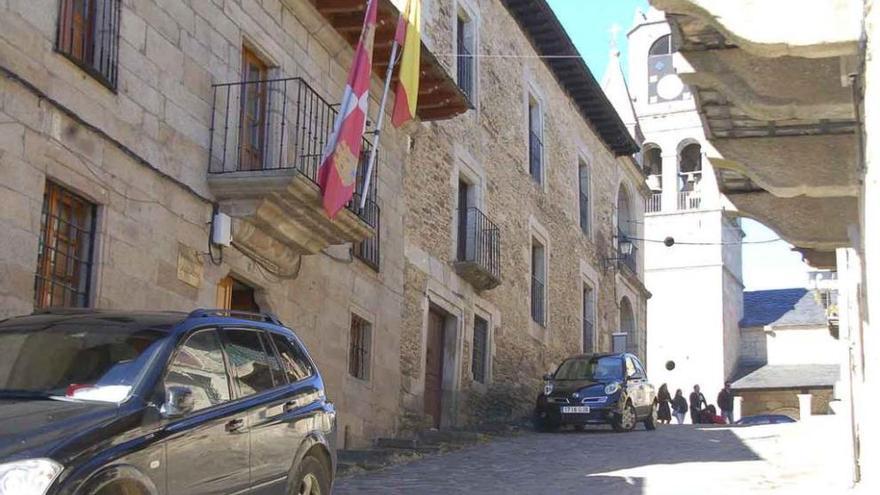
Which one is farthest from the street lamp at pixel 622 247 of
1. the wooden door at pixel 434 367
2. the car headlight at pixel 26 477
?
the car headlight at pixel 26 477

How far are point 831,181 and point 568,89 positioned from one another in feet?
68.1

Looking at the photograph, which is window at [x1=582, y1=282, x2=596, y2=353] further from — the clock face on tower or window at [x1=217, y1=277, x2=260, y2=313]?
the clock face on tower

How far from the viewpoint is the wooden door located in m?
20.0

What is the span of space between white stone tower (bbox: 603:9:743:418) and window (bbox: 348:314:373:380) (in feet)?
115

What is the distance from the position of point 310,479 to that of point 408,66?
847 cm

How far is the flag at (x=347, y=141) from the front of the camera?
1325 cm

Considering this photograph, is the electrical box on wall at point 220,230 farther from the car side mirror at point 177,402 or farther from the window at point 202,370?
the car side mirror at point 177,402

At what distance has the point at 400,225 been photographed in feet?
60.2

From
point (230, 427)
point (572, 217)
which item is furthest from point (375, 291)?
point (572, 217)

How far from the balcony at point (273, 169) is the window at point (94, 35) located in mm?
1845

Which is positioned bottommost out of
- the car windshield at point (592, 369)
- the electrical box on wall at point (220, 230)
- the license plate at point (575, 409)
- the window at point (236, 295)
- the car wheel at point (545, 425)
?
the car wheel at point (545, 425)

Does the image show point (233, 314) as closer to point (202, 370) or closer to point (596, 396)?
point (202, 370)

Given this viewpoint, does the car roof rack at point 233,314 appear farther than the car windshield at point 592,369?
No

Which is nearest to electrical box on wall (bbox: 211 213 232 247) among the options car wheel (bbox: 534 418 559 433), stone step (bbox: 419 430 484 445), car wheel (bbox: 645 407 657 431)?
stone step (bbox: 419 430 484 445)
